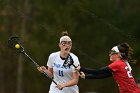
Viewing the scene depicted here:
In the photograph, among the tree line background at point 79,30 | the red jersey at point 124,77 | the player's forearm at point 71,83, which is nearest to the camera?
the red jersey at point 124,77

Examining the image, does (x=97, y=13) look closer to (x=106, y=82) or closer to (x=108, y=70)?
(x=106, y=82)

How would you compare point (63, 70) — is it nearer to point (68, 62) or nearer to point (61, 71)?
point (61, 71)

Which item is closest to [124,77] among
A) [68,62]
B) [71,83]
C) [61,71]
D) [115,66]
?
[115,66]

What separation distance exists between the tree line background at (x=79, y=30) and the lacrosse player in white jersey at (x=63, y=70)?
16.3 metres

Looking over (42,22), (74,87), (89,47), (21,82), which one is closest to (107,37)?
(89,47)

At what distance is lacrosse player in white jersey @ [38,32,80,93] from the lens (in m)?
11.9

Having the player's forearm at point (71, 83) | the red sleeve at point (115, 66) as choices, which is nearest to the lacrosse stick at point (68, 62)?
the player's forearm at point (71, 83)

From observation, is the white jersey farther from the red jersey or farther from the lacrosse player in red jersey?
the red jersey

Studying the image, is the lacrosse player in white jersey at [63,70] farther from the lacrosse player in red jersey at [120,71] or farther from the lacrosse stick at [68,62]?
the lacrosse player in red jersey at [120,71]

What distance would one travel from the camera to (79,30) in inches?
1246

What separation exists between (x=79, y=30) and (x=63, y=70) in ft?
64.6

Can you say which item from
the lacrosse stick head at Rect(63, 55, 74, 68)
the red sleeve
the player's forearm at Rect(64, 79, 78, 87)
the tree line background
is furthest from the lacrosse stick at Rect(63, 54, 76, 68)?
the tree line background

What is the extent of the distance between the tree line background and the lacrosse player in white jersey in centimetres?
1627

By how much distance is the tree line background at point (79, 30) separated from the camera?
98.9 feet
